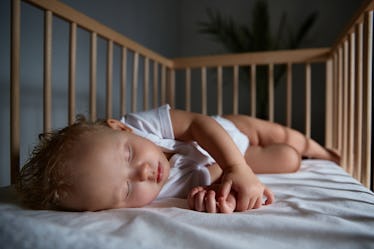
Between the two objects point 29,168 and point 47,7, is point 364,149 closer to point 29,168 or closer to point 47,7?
point 29,168

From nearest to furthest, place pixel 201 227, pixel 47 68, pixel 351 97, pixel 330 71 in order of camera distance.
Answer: pixel 201 227, pixel 47 68, pixel 351 97, pixel 330 71

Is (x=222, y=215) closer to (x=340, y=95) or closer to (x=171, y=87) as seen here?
(x=340, y=95)

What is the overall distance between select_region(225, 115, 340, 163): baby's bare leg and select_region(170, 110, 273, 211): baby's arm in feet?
1.29

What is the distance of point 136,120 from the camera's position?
778 mm

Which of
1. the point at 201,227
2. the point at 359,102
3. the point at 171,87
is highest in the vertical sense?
the point at 171,87

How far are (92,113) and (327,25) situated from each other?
1.90 metres

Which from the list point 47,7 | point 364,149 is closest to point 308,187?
point 364,149

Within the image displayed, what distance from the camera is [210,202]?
52cm

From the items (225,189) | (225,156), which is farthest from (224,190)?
(225,156)

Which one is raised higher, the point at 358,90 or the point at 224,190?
the point at 358,90

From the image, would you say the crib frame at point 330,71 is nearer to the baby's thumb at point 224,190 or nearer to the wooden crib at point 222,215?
the wooden crib at point 222,215

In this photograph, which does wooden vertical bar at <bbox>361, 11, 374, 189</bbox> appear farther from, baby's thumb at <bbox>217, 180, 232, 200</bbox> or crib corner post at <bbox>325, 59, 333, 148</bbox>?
crib corner post at <bbox>325, 59, 333, 148</bbox>

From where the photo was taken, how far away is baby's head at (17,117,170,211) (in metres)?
0.51

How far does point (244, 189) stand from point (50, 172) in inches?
13.2
